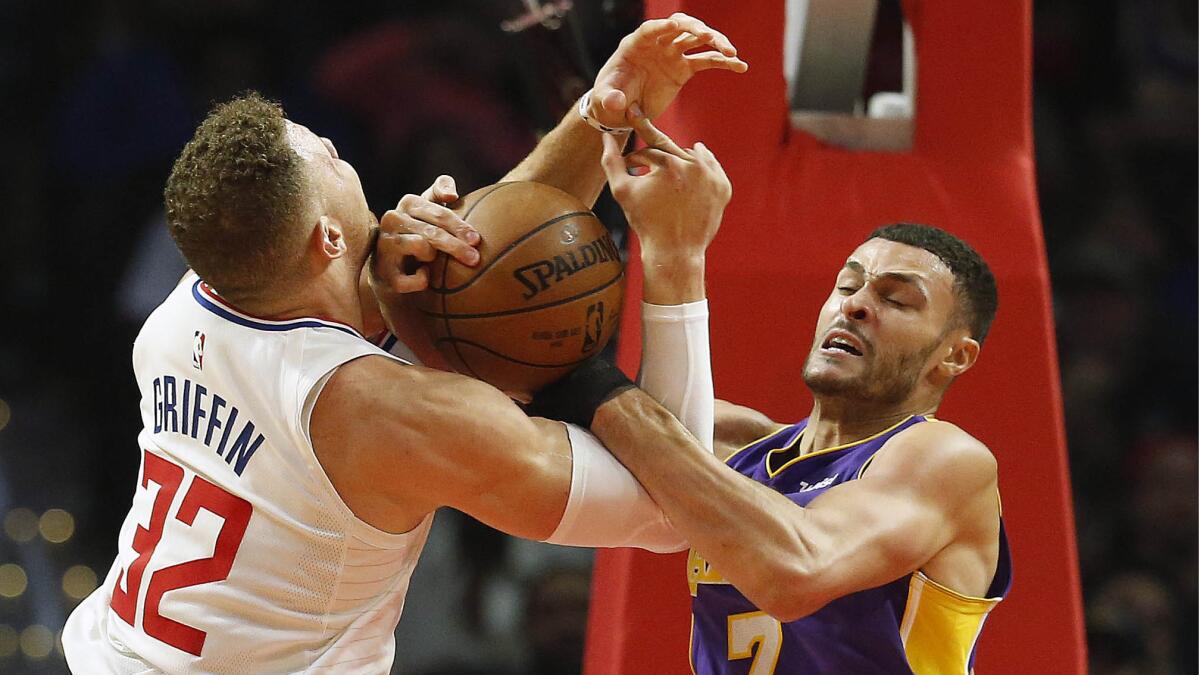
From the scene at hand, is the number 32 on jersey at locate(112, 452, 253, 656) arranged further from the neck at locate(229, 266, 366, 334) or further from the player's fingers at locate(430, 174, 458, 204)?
the player's fingers at locate(430, 174, 458, 204)

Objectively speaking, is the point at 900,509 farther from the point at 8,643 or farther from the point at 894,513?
the point at 8,643

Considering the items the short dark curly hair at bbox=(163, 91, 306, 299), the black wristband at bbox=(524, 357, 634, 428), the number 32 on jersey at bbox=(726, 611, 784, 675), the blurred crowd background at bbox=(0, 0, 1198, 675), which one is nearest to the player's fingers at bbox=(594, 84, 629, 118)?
the black wristband at bbox=(524, 357, 634, 428)

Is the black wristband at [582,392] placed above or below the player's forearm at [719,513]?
above

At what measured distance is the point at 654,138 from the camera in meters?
2.34

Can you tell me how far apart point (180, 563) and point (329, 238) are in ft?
2.02

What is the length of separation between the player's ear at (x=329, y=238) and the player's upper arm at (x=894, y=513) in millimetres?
917

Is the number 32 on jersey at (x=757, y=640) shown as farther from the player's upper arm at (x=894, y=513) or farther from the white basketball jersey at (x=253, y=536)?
the white basketball jersey at (x=253, y=536)

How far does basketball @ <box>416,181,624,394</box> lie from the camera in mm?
2207

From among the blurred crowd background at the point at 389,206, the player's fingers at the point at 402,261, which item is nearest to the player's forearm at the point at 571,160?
the player's fingers at the point at 402,261

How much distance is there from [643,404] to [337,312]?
559 millimetres

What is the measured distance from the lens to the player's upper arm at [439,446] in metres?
2.12

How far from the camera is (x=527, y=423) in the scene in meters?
2.16

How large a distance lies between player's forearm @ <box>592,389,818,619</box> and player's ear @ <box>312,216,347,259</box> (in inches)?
21.9

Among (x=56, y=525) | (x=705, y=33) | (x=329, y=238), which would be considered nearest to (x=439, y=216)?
(x=329, y=238)
